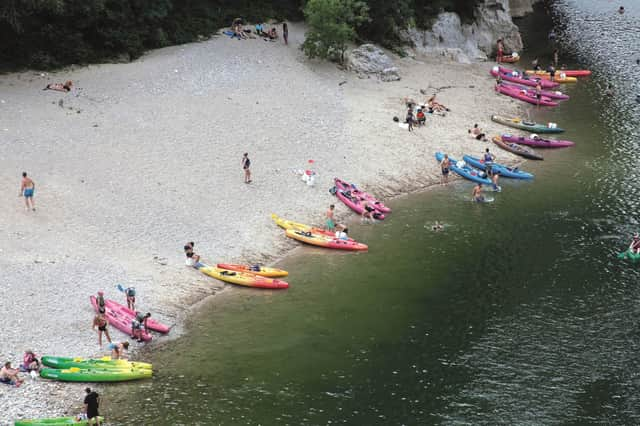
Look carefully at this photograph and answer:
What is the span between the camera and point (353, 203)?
48219 mm

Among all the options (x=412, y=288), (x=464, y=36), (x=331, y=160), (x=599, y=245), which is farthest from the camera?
(x=464, y=36)

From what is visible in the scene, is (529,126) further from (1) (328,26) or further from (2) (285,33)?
(2) (285,33)

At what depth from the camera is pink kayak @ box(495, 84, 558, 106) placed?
6744cm

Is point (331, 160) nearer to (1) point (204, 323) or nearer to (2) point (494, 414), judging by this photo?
(1) point (204, 323)

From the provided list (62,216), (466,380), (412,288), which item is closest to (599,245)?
(412,288)

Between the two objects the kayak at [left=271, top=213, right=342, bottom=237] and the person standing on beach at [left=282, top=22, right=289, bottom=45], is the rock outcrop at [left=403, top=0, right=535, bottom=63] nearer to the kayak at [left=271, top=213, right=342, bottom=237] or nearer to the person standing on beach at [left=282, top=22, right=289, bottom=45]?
the person standing on beach at [left=282, top=22, right=289, bottom=45]

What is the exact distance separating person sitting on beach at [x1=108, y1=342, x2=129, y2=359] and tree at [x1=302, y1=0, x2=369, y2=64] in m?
36.8

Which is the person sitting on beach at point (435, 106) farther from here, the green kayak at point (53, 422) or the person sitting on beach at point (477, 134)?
the green kayak at point (53, 422)

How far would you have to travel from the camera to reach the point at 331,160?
5216 cm

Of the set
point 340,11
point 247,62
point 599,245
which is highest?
point 340,11

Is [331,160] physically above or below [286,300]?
above

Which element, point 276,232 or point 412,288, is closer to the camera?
point 412,288

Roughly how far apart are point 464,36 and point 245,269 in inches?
1813

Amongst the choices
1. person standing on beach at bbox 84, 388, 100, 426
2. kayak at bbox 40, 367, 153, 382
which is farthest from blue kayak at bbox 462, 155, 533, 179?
person standing on beach at bbox 84, 388, 100, 426
